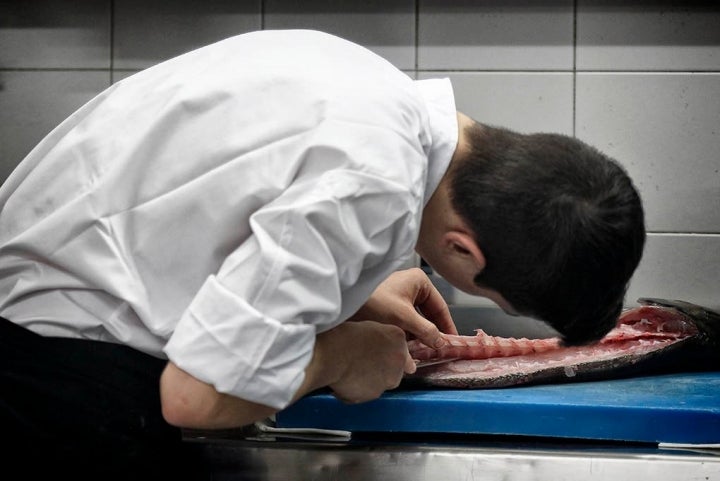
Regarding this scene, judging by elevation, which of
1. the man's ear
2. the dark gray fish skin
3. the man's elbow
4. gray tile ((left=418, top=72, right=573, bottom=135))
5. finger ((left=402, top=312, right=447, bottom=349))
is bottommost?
the dark gray fish skin

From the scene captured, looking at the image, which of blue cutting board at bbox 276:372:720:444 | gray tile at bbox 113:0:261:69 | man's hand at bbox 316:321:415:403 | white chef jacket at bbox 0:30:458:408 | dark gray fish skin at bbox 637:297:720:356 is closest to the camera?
white chef jacket at bbox 0:30:458:408

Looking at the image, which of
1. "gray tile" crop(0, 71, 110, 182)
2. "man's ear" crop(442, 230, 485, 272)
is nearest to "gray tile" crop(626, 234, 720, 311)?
"man's ear" crop(442, 230, 485, 272)

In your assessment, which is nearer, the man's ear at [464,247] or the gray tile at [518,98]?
the man's ear at [464,247]

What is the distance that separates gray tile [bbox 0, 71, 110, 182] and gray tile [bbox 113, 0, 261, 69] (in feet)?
0.38

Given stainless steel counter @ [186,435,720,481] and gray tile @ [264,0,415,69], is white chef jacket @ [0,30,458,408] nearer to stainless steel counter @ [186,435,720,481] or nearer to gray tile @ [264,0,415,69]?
stainless steel counter @ [186,435,720,481]

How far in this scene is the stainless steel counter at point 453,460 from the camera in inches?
44.9

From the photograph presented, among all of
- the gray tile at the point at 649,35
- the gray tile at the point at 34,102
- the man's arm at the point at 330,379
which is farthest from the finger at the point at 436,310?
the gray tile at the point at 34,102

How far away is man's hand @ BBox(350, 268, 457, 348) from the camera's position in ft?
4.33

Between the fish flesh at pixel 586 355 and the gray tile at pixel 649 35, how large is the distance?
0.95 meters

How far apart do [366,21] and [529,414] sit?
4.67 feet

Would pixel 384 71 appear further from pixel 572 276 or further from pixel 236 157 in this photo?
pixel 572 276

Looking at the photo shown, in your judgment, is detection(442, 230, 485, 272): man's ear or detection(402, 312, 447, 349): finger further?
detection(402, 312, 447, 349): finger

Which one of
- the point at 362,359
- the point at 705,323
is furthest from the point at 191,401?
the point at 705,323

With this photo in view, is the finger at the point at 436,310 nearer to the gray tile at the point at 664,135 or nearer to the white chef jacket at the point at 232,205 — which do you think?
the white chef jacket at the point at 232,205
